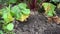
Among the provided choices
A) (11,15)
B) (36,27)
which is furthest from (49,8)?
(11,15)

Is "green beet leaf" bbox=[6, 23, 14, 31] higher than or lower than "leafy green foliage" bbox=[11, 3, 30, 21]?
lower

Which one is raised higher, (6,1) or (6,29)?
(6,1)

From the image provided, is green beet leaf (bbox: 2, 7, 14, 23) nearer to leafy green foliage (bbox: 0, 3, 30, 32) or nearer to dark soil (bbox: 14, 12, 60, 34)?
leafy green foliage (bbox: 0, 3, 30, 32)

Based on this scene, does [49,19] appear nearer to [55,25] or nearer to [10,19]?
[55,25]

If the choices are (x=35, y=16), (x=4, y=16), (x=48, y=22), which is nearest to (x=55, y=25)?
(x=48, y=22)

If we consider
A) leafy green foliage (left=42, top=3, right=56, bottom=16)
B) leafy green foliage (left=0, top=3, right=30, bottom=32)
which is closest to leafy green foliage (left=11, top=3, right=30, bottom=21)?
leafy green foliage (left=0, top=3, right=30, bottom=32)

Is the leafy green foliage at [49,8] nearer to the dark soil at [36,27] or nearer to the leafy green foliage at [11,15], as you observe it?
the dark soil at [36,27]

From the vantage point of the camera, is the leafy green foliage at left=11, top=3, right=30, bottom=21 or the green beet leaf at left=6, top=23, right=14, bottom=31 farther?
the leafy green foliage at left=11, top=3, right=30, bottom=21

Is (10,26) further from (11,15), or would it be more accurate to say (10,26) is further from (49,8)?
(49,8)

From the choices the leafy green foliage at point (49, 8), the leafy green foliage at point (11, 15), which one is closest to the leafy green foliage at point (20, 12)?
the leafy green foliage at point (11, 15)
